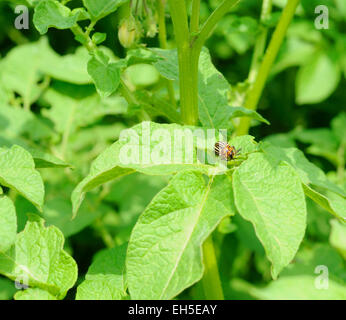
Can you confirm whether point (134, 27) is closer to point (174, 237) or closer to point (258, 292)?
point (174, 237)

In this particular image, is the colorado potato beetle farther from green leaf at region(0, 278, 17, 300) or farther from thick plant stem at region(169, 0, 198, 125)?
green leaf at region(0, 278, 17, 300)

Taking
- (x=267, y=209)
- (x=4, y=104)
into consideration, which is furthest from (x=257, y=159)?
(x=4, y=104)

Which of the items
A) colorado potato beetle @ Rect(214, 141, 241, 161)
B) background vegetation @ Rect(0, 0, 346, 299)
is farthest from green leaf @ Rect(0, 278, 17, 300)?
colorado potato beetle @ Rect(214, 141, 241, 161)

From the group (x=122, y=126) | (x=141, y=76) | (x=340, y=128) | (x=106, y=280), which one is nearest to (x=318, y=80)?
(x=340, y=128)

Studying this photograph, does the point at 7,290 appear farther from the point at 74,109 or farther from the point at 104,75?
the point at 104,75

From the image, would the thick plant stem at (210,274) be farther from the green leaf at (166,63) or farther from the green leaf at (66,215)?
the green leaf at (66,215)
